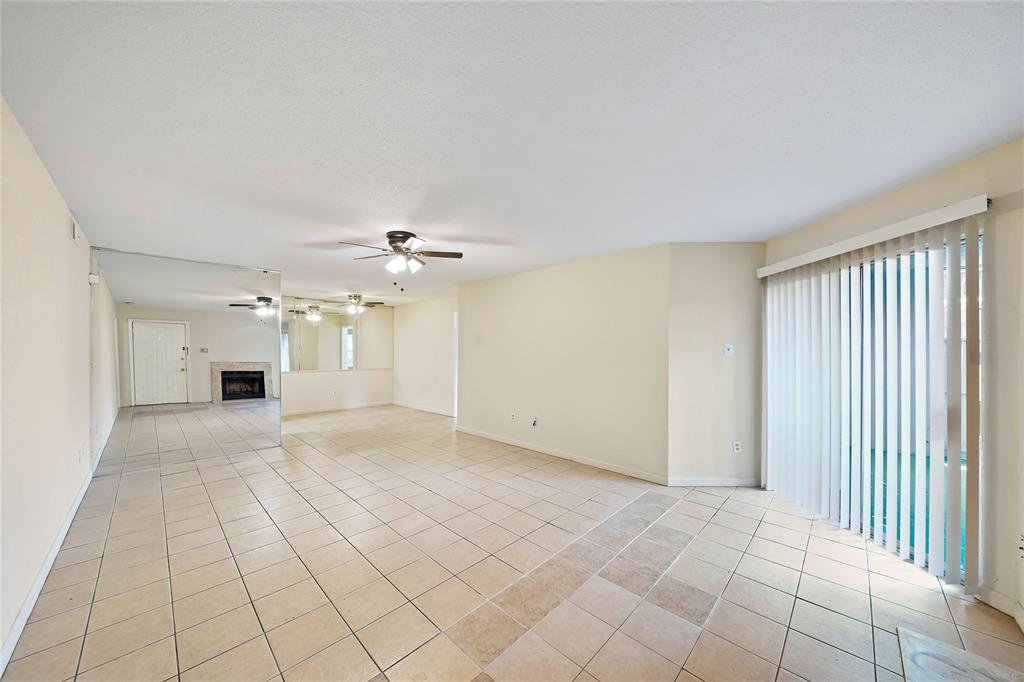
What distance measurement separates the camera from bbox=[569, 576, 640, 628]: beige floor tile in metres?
1.99

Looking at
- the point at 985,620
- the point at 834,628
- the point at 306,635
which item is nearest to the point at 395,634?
the point at 306,635

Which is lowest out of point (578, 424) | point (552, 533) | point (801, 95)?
point (552, 533)

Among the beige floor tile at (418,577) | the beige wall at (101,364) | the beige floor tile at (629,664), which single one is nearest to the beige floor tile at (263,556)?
the beige floor tile at (418,577)

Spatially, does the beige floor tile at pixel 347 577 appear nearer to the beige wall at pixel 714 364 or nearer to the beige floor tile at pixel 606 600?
the beige floor tile at pixel 606 600

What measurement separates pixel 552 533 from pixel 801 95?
295 centimetres

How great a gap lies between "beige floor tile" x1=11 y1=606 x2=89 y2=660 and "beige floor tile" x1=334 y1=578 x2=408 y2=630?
47.8 inches

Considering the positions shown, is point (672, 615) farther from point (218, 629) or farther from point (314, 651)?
point (218, 629)

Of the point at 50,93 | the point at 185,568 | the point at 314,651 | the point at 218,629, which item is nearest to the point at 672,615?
the point at 314,651

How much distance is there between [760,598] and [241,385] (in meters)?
6.45

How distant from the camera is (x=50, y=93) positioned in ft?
5.18

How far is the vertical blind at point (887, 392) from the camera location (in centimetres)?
215

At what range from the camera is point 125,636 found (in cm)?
181

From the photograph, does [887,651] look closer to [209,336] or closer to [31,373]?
[31,373]

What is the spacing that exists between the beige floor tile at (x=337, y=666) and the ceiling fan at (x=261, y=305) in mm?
5067
